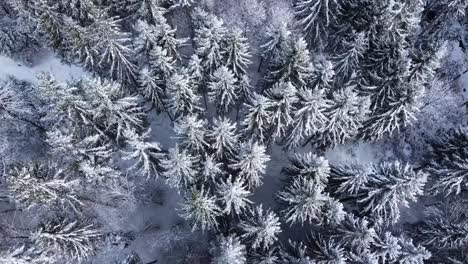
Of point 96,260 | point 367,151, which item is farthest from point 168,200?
point 367,151

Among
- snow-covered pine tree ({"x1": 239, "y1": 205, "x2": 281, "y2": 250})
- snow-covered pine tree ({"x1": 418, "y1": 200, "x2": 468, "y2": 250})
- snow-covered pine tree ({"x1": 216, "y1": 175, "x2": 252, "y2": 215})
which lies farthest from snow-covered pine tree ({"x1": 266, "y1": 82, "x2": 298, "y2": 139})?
snow-covered pine tree ({"x1": 418, "y1": 200, "x2": 468, "y2": 250})

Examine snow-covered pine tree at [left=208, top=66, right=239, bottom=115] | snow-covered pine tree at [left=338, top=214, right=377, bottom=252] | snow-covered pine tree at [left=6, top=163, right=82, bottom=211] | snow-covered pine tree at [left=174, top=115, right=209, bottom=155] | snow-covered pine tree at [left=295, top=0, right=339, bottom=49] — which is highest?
snow-covered pine tree at [left=295, top=0, right=339, bottom=49]

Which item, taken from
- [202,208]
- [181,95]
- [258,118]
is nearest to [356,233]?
[258,118]

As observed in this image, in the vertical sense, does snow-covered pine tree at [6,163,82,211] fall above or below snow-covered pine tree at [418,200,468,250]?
below

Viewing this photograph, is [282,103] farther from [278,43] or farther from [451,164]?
[451,164]

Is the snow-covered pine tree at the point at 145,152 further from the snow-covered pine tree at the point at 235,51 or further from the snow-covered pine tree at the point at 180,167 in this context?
the snow-covered pine tree at the point at 235,51

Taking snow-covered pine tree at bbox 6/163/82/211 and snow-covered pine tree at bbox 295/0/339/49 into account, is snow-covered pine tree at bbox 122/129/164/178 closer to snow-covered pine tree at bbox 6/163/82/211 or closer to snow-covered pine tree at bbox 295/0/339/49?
snow-covered pine tree at bbox 6/163/82/211
